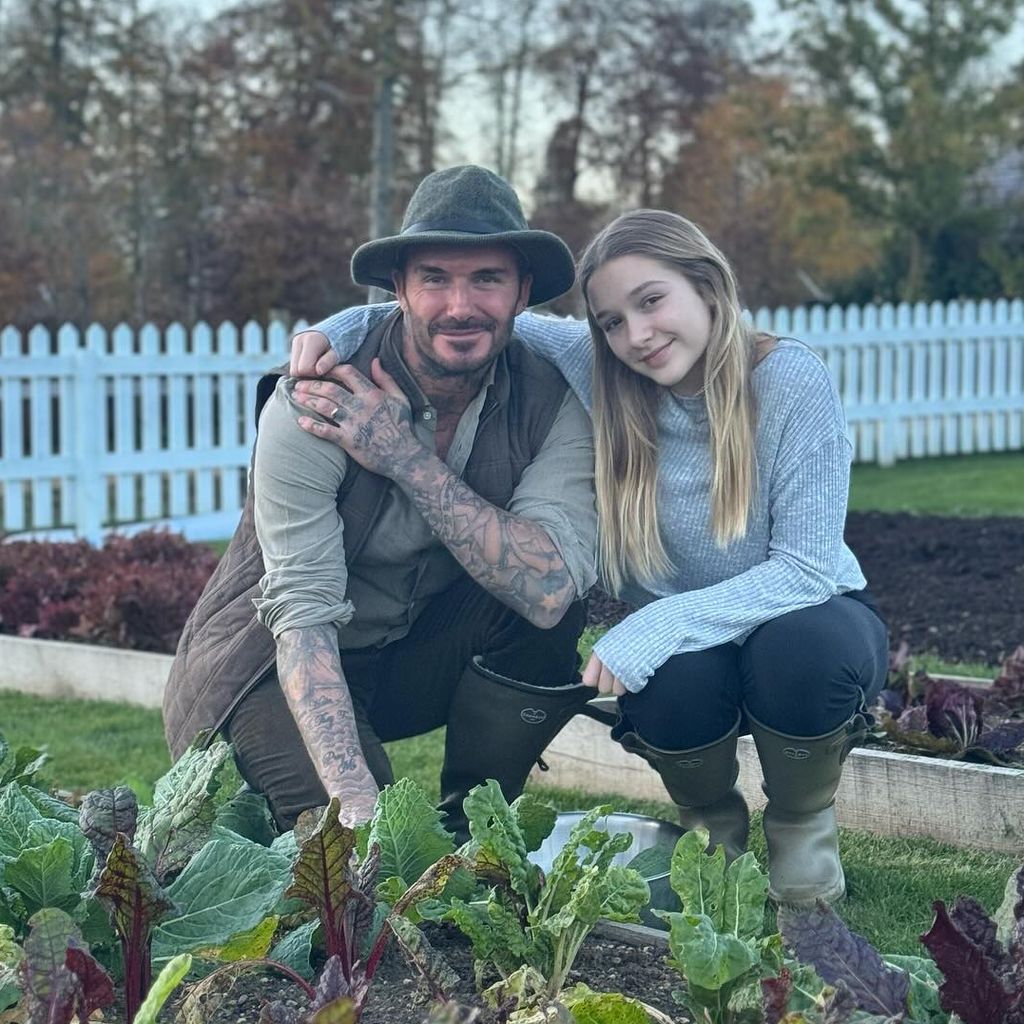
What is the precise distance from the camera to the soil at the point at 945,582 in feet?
19.0

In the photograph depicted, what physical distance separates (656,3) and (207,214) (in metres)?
12.4

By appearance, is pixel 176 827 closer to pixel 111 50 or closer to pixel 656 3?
pixel 111 50

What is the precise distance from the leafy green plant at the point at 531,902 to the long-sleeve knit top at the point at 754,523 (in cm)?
72

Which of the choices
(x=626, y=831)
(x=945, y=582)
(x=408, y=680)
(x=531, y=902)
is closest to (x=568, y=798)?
(x=408, y=680)

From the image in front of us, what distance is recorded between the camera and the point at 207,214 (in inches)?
843

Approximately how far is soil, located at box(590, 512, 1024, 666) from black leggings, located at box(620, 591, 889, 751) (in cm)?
66

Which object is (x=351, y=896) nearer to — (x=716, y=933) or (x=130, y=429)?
(x=716, y=933)

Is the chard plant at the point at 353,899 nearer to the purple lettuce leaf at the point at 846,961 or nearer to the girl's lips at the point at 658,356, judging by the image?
the purple lettuce leaf at the point at 846,961

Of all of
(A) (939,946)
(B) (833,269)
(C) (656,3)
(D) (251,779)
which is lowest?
(D) (251,779)

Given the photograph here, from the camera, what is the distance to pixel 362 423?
3.09m

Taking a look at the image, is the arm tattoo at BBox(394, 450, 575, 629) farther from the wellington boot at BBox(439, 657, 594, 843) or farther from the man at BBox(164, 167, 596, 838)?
the wellington boot at BBox(439, 657, 594, 843)

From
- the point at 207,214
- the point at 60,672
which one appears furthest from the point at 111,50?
the point at 60,672

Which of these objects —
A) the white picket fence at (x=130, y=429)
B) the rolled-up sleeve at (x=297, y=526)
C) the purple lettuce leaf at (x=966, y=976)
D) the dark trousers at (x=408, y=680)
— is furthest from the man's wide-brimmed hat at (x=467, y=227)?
the white picket fence at (x=130, y=429)

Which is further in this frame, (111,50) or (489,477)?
(111,50)
